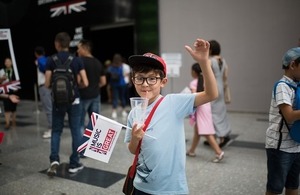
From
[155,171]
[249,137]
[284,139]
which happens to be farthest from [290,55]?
[249,137]

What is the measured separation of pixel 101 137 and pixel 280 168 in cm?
148

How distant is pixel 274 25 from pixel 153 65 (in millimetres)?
7489

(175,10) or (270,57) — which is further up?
(175,10)

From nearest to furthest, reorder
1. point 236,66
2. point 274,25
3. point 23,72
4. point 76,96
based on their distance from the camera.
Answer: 1. point 76,96
2. point 274,25
3. point 236,66
4. point 23,72

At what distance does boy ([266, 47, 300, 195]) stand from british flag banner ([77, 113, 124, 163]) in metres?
1.31

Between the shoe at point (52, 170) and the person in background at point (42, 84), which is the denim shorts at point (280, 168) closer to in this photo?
the shoe at point (52, 170)

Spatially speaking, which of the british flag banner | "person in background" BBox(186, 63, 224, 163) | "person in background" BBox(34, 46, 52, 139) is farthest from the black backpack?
"person in background" BBox(34, 46, 52, 139)

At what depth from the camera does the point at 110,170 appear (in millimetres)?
4445

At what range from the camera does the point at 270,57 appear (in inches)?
338

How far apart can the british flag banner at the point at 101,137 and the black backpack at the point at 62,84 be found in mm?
→ 2170

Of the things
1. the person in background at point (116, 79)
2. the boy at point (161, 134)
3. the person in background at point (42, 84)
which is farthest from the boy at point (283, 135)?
the person in background at point (116, 79)

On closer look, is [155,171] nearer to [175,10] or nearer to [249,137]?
[249,137]

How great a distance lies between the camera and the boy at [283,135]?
2.45m

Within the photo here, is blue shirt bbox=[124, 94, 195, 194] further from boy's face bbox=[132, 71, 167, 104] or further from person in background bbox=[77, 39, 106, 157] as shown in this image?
person in background bbox=[77, 39, 106, 157]
